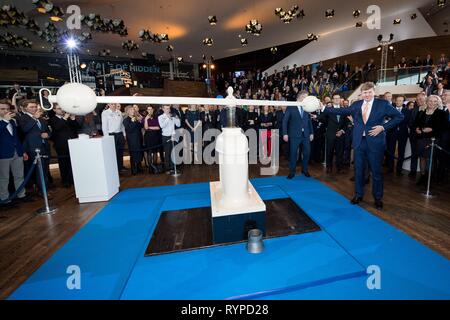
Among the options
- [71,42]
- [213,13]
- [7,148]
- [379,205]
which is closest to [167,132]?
A: [7,148]

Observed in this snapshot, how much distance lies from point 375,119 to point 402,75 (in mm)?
11264

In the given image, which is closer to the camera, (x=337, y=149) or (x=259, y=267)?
(x=259, y=267)

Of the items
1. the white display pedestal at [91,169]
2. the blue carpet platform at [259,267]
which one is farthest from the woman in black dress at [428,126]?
the white display pedestal at [91,169]

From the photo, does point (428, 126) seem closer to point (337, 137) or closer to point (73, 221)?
point (337, 137)

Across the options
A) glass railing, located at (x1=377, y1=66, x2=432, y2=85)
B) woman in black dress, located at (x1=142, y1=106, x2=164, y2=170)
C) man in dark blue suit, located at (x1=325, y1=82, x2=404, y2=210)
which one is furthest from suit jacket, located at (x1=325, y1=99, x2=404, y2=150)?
glass railing, located at (x1=377, y1=66, x2=432, y2=85)

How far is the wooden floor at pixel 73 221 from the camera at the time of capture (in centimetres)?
240

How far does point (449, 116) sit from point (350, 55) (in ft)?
44.6

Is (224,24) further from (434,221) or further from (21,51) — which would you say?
(21,51)

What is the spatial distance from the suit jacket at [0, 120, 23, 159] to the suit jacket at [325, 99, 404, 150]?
16.9ft

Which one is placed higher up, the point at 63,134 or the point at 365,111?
the point at 365,111

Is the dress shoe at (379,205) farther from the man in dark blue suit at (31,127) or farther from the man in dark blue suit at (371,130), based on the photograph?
the man in dark blue suit at (31,127)

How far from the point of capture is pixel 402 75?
37.8ft

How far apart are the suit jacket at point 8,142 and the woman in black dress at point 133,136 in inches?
83.6
